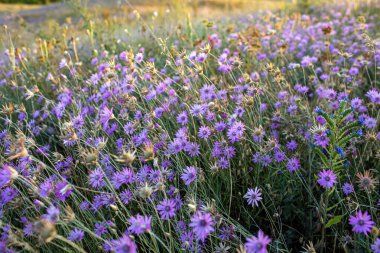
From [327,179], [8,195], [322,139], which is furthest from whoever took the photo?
[8,195]

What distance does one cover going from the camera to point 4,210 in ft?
5.20

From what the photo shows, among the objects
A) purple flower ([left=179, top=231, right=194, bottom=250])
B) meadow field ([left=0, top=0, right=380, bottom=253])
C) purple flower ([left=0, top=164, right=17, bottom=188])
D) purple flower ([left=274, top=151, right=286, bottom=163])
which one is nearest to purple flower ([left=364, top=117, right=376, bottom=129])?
meadow field ([left=0, top=0, right=380, bottom=253])

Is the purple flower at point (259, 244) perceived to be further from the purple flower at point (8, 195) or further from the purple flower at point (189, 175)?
the purple flower at point (8, 195)

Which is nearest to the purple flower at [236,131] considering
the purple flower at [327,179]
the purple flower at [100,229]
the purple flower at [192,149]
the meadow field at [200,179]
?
the meadow field at [200,179]

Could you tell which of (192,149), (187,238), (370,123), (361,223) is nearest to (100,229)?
(187,238)

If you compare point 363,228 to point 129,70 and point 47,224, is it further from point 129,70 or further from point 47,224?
point 129,70

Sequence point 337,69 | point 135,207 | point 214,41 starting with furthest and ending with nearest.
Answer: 1. point 214,41
2. point 337,69
3. point 135,207

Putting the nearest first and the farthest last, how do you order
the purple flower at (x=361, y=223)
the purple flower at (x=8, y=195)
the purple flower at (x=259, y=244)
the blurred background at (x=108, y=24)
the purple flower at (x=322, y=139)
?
the purple flower at (x=259, y=244) → the purple flower at (x=361, y=223) → the purple flower at (x=322, y=139) → the purple flower at (x=8, y=195) → the blurred background at (x=108, y=24)

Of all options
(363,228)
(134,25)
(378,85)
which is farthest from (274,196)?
(134,25)

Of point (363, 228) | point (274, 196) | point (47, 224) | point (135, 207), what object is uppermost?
point (47, 224)

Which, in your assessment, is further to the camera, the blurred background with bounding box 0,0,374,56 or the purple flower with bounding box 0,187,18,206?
the blurred background with bounding box 0,0,374,56

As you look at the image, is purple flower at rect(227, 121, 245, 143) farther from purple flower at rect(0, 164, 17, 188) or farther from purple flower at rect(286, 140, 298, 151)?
purple flower at rect(0, 164, 17, 188)

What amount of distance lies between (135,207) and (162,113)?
0.69 meters

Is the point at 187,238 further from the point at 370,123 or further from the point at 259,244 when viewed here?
the point at 370,123
